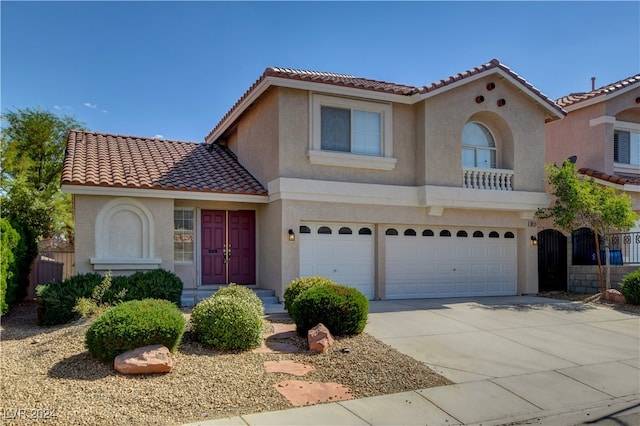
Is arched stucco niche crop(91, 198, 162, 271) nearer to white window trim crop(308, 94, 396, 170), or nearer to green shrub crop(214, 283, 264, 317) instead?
green shrub crop(214, 283, 264, 317)

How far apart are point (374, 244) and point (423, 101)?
4571 millimetres

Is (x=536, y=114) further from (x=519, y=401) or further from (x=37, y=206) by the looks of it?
(x=37, y=206)

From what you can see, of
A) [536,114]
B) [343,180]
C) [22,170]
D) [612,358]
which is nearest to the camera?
[612,358]

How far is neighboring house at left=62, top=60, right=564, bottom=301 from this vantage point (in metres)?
13.2

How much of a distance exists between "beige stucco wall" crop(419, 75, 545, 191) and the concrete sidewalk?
14.3 ft

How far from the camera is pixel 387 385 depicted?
716cm

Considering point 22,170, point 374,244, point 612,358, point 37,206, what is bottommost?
point 612,358

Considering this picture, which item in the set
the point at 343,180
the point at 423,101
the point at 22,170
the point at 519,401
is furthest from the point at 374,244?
the point at 22,170

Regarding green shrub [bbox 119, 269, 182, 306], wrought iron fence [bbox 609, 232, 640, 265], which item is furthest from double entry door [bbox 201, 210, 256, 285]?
wrought iron fence [bbox 609, 232, 640, 265]

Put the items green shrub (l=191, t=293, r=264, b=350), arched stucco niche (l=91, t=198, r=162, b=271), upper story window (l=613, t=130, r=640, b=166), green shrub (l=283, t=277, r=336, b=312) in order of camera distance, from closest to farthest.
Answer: green shrub (l=191, t=293, r=264, b=350) < green shrub (l=283, t=277, r=336, b=312) < arched stucco niche (l=91, t=198, r=162, b=271) < upper story window (l=613, t=130, r=640, b=166)

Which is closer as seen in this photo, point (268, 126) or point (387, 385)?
point (387, 385)

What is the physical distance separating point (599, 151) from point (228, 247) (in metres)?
14.8

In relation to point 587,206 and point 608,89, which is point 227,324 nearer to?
point 587,206

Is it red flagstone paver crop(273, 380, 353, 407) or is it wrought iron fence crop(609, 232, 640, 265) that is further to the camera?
wrought iron fence crop(609, 232, 640, 265)
